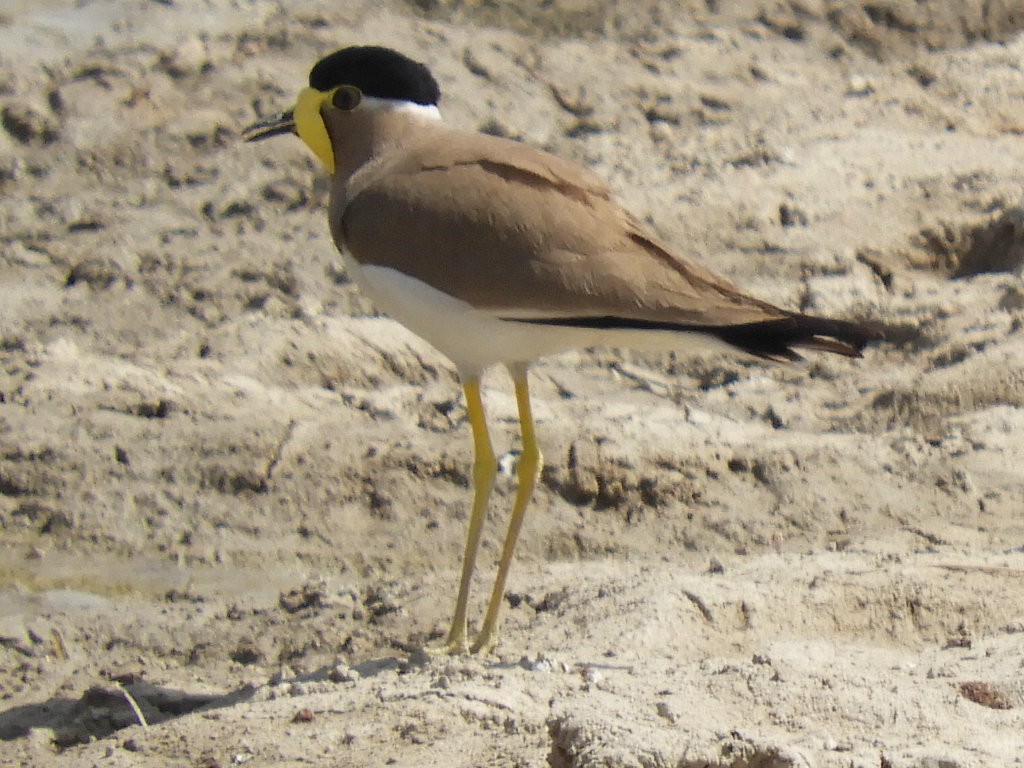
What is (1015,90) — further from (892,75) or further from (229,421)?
(229,421)

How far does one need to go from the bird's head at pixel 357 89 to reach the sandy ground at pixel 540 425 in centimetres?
98

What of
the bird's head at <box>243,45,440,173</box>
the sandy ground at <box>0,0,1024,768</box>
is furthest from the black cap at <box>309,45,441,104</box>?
the sandy ground at <box>0,0,1024,768</box>

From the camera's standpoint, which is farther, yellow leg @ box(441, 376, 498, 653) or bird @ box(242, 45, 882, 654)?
yellow leg @ box(441, 376, 498, 653)

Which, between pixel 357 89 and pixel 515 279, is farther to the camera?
pixel 357 89

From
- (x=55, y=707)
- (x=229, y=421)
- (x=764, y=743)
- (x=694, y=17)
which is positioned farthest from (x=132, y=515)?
(x=694, y=17)

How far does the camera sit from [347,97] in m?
5.07

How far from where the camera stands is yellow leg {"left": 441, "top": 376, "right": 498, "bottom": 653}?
15.0ft

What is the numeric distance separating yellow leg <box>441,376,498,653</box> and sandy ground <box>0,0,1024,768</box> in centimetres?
16

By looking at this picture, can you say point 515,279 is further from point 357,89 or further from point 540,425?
point 540,425

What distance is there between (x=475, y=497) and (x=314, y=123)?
4.15ft

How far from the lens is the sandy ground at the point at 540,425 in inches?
151

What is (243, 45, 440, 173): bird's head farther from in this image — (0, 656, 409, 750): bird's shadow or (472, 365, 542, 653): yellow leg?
(0, 656, 409, 750): bird's shadow

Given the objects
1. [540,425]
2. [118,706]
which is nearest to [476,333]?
[540,425]

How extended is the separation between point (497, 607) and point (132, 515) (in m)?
1.31
